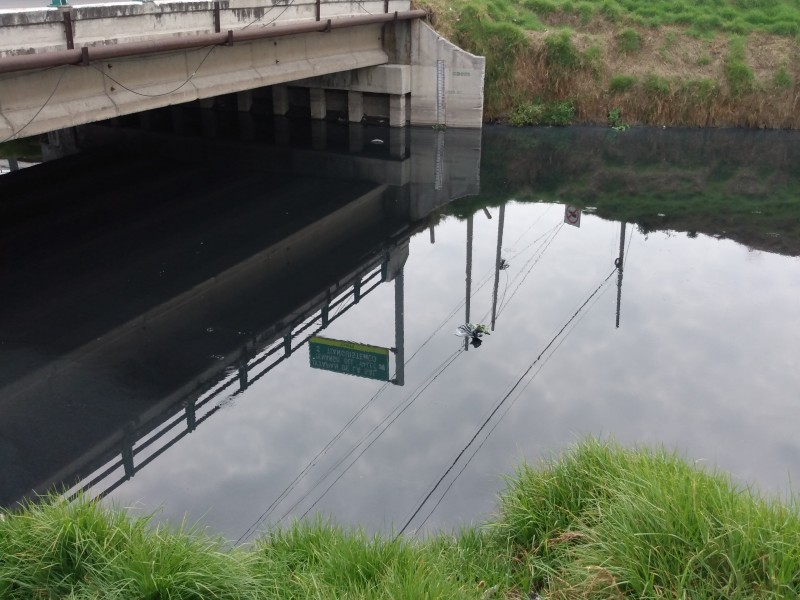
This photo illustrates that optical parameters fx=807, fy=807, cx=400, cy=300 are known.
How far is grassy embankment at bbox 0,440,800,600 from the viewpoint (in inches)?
211

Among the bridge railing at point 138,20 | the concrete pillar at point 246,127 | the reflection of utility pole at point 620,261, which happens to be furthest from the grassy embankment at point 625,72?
the reflection of utility pole at point 620,261

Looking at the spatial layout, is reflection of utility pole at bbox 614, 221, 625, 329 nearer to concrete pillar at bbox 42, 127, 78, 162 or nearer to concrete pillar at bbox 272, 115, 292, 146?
concrete pillar at bbox 272, 115, 292, 146

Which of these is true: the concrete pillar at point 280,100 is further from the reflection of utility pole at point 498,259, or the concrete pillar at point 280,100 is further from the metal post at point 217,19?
the reflection of utility pole at point 498,259

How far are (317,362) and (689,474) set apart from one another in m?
6.79

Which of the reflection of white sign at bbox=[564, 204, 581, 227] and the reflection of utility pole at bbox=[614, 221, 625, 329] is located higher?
the reflection of white sign at bbox=[564, 204, 581, 227]

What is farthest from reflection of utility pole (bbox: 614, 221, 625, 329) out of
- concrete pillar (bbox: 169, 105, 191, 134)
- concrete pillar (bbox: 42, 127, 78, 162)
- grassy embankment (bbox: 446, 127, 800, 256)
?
concrete pillar (bbox: 42, 127, 78, 162)

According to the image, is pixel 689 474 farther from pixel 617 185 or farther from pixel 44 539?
pixel 617 185

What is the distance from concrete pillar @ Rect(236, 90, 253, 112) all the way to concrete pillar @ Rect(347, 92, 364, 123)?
3.78 m

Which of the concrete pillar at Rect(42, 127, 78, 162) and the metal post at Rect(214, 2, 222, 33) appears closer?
the metal post at Rect(214, 2, 222, 33)

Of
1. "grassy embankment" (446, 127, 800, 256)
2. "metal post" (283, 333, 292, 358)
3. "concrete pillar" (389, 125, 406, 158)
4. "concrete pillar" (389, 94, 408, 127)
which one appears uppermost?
"concrete pillar" (389, 94, 408, 127)

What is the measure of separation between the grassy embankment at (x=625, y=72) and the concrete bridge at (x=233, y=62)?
2.35m

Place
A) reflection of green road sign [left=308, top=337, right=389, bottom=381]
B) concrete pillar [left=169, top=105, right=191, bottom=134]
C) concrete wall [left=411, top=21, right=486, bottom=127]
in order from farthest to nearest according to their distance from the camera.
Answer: concrete pillar [left=169, top=105, right=191, bottom=134]
concrete wall [left=411, top=21, right=486, bottom=127]
reflection of green road sign [left=308, top=337, right=389, bottom=381]

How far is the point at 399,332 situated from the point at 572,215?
27.3 feet

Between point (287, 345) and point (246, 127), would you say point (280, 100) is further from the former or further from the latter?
point (287, 345)
